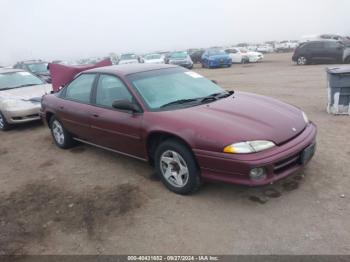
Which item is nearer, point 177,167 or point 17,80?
point 177,167

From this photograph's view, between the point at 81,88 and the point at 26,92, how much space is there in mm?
3645

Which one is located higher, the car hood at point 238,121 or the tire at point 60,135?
the car hood at point 238,121

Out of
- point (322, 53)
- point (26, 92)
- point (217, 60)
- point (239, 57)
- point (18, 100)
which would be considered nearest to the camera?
point (18, 100)

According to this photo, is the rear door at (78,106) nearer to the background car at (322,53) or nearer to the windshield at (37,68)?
the windshield at (37,68)

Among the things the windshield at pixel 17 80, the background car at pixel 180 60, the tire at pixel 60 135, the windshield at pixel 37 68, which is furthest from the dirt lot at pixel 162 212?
the background car at pixel 180 60

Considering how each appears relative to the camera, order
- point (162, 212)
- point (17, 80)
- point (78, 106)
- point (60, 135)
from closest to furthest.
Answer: point (162, 212)
point (78, 106)
point (60, 135)
point (17, 80)

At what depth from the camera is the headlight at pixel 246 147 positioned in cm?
335

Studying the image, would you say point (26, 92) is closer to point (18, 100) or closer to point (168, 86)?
point (18, 100)

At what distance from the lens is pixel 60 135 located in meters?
6.08

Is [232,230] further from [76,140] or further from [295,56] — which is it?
[295,56]

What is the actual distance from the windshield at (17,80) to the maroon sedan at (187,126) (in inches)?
164

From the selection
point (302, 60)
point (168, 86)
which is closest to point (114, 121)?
point (168, 86)

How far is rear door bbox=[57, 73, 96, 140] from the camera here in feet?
16.8

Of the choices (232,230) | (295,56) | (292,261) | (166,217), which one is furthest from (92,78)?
(295,56)
